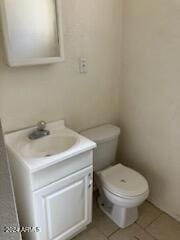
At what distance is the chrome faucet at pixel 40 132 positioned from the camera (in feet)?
5.21

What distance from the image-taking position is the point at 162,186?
198 centimetres

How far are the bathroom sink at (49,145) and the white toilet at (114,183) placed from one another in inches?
11.1

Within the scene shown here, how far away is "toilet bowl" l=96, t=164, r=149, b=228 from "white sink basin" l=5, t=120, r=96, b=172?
44cm

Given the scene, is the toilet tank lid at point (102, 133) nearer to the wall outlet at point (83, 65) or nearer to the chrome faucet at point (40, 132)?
the chrome faucet at point (40, 132)

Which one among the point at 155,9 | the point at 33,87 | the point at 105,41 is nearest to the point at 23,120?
the point at 33,87

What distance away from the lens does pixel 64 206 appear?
150 centimetres

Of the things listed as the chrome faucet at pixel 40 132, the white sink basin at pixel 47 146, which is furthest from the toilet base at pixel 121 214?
the chrome faucet at pixel 40 132

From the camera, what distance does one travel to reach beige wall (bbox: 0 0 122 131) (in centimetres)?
156

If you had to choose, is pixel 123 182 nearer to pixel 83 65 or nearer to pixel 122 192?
pixel 122 192

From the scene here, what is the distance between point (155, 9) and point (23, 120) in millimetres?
1304

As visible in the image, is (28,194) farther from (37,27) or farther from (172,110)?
(172,110)

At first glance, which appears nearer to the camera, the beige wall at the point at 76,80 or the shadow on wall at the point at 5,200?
the shadow on wall at the point at 5,200

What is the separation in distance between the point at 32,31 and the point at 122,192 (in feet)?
4.30

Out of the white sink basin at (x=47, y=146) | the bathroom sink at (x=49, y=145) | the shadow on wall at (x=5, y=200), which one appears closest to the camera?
the shadow on wall at (x=5, y=200)
